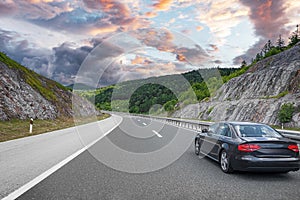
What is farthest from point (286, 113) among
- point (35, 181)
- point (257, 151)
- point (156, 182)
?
point (35, 181)

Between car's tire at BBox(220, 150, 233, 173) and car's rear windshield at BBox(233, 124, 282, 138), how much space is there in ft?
2.20

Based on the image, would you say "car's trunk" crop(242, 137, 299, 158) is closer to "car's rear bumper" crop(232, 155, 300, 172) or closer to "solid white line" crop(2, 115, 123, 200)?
"car's rear bumper" crop(232, 155, 300, 172)

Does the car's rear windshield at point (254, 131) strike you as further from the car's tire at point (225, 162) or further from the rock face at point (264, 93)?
the rock face at point (264, 93)

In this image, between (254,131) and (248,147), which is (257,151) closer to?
(248,147)

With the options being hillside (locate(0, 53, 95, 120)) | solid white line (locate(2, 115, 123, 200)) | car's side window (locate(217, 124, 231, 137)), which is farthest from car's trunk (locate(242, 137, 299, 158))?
hillside (locate(0, 53, 95, 120))

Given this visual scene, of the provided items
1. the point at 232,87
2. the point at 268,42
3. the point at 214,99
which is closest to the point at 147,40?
the point at 232,87

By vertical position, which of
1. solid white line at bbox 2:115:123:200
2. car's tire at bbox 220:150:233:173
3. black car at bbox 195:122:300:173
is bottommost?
solid white line at bbox 2:115:123:200

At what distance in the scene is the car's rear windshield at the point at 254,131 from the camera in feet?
25.1

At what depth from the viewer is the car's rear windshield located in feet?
25.1

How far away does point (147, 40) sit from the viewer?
1931 cm

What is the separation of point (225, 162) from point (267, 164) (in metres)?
1.07

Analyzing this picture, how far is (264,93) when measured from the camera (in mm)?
44719

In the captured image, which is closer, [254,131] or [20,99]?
[254,131]

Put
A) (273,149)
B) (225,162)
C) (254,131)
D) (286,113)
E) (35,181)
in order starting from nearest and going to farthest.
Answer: (35,181)
(273,149)
(225,162)
(254,131)
(286,113)
